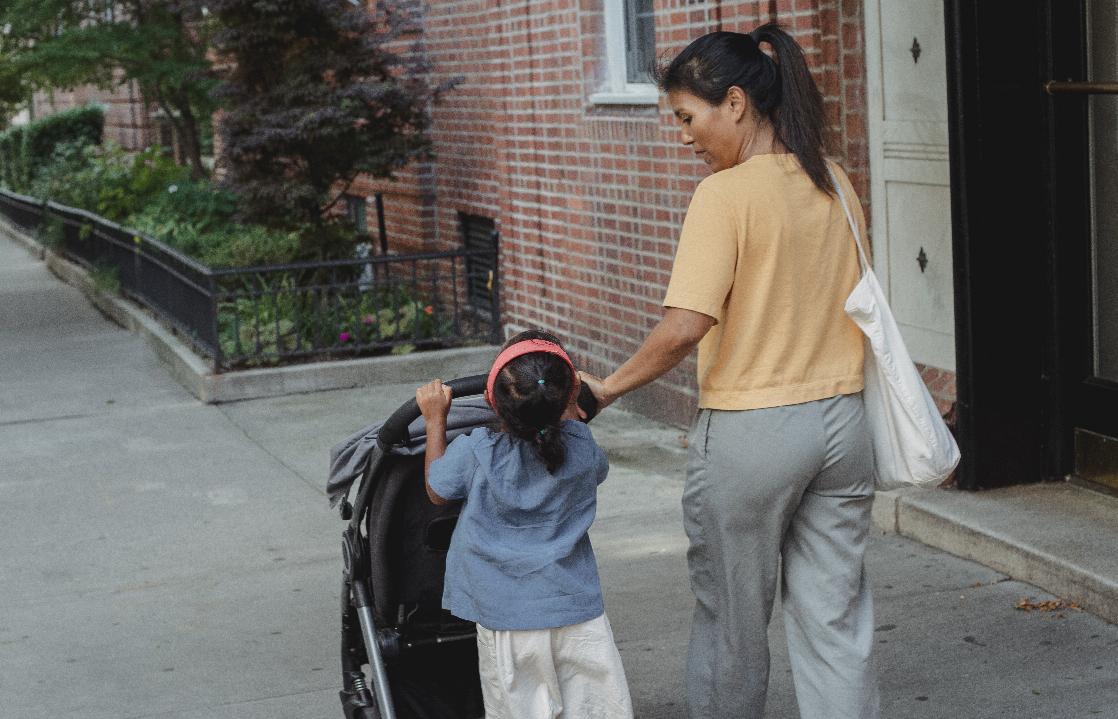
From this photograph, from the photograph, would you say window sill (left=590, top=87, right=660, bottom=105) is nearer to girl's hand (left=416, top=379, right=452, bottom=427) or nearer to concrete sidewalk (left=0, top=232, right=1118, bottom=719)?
concrete sidewalk (left=0, top=232, right=1118, bottom=719)

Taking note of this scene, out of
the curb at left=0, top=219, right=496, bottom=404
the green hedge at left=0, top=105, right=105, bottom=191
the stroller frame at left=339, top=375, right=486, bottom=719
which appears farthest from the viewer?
the green hedge at left=0, top=105, right=105, bottom=191

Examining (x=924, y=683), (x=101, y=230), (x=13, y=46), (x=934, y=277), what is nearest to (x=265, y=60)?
(x=13, y=46)

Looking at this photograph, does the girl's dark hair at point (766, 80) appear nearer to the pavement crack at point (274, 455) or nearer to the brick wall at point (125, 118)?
the pavement crack at point (274, 455)

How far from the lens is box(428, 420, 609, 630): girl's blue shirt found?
3586mm

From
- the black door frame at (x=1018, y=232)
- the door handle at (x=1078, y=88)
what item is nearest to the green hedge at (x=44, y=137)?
the black door frame at (x=1018, y=232)

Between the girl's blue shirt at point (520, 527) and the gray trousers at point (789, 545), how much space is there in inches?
11.2

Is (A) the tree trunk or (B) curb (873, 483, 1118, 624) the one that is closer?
(B) curb (873, 483, 1118, 624)

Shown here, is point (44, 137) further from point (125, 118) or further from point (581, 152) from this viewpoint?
point (581, 152)

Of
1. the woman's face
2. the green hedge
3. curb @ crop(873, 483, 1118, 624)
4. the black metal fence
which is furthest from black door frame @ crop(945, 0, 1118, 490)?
the green hedge

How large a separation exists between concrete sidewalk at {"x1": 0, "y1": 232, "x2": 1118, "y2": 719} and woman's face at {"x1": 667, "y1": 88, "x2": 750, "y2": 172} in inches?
73.4

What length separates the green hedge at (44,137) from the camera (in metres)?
→ 25.6

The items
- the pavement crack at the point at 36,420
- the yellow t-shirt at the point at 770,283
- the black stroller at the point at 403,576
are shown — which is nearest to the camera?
the yellow t-shirt at the point at 770,283

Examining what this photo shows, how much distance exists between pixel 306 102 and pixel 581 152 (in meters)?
2.50

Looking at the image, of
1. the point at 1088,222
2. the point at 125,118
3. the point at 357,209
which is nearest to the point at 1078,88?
the point at 1088,222
